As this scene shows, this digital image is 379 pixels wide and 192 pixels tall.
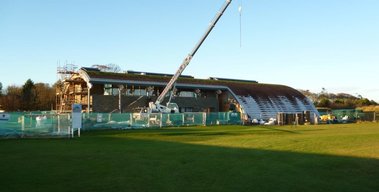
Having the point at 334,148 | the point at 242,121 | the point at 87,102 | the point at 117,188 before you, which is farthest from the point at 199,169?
the point at 87,102

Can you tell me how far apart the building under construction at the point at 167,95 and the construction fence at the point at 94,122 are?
9587mm

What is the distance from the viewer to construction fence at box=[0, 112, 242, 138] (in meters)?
26.0

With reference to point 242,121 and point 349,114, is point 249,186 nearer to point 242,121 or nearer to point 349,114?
point 242,121

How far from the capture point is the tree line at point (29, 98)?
232 feet

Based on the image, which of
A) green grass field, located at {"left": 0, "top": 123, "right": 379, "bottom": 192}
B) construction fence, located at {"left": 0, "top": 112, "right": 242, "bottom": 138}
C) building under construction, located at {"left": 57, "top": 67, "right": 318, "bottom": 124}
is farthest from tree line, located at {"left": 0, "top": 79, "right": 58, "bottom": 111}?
green grass field, located at {"left": 0, "top": 123, "right": 379, "bottom": 192}

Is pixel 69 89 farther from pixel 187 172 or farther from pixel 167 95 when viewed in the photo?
pixel 187 172

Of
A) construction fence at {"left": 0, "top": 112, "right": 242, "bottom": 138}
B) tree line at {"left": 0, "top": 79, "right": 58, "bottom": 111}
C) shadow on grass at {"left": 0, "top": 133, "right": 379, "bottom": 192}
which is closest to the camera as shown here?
shadow on grass at {"left": 0, "top": 133, "right": 379, "bottom": 192}

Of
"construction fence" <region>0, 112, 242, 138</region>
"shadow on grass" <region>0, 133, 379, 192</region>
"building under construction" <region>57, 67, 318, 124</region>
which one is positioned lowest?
"shadow on grass" <region>0, 133, 379, 192</region>

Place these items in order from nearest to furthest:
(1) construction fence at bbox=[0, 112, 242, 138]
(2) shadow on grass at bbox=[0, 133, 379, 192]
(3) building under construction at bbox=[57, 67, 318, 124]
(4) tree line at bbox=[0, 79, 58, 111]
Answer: (2) shadow on grass at bbox=[0, 133, 379, 192], (1) construction fence at bbox=[0, 112, 242, 138], (3) building under construction at bbox=[57, 67, 318, 124], (4) tree line at bbox=[0, 79, 58, 111]

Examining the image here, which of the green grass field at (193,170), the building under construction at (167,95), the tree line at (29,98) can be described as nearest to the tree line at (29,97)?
the tree line at (29,98)

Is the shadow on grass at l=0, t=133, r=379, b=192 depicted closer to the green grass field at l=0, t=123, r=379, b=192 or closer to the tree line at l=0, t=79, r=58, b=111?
the green grass field at l=0, t=123, r=379, b=192

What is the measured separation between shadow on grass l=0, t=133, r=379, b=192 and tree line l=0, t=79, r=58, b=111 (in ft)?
193

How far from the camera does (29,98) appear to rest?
7544 centimetres

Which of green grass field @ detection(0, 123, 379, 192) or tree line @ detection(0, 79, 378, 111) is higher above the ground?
tree line @ detection(0, 79, 378, 111)
